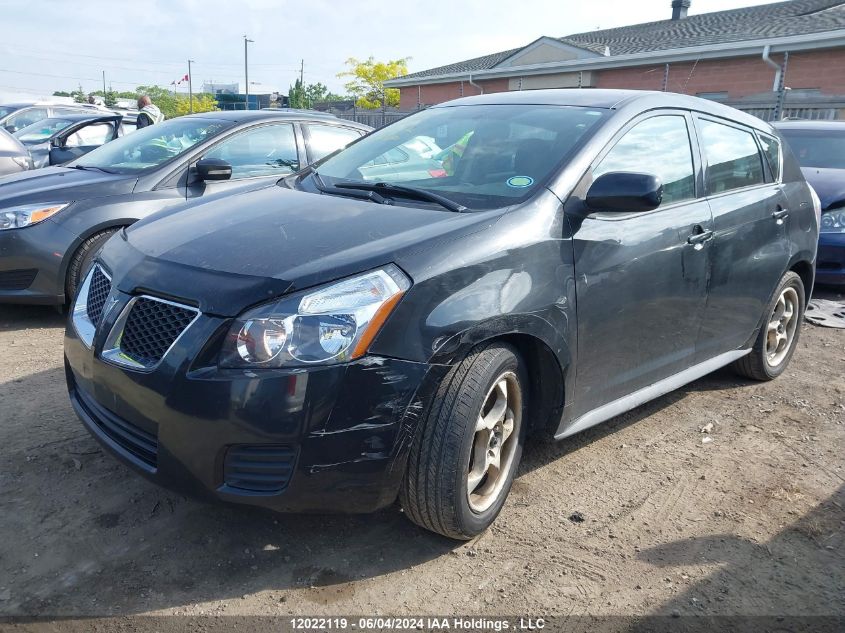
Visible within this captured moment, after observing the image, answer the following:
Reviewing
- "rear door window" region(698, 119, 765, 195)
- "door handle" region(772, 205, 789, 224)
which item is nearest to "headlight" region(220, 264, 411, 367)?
"rear door window" region(698, 119, 765, 195)

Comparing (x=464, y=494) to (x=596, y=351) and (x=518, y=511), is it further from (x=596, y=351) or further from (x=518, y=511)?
(x=596, y=351)

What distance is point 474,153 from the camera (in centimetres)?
342

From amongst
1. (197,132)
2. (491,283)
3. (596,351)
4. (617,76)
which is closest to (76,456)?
(491,283)

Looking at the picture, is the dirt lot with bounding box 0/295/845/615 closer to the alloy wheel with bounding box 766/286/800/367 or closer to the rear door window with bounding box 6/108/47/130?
the alloy wheel with bounding box 766/286/800/367

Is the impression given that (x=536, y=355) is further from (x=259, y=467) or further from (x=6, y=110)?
(x=6, y=110)

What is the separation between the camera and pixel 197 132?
600 cm

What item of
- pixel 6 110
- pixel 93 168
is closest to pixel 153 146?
pixel 93 168

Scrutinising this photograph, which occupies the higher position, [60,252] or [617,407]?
[60,252]

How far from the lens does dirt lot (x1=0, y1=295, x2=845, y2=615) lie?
2479mm

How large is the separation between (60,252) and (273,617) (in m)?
3.78

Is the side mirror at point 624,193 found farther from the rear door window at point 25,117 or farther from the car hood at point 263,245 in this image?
the rear door window at point 25,117

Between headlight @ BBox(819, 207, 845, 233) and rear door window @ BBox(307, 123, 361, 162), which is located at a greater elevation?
rear door window @ BBox(307, 123, 361, 162)

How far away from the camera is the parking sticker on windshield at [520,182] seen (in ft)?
10.0

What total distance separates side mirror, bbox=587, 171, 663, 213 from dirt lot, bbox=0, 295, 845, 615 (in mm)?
1262
